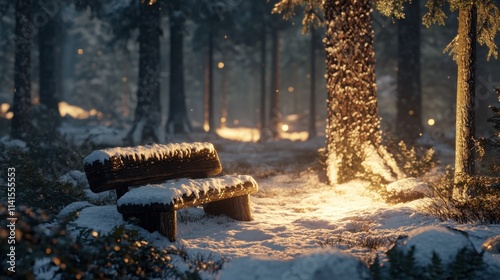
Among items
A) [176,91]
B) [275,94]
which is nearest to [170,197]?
[176,91]

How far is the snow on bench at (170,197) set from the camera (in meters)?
6.98

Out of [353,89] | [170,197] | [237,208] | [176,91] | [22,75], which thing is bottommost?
[237,208]

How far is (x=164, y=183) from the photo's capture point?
7.81 m

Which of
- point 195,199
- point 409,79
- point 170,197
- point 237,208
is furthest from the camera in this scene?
point 409,79

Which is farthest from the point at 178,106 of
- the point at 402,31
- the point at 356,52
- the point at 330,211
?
the point at 330,211

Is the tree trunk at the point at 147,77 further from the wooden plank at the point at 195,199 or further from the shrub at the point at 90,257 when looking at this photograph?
the shrub at the point at 90,257

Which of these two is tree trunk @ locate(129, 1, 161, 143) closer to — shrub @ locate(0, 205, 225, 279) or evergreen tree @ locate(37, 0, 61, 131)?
evergreen tree @ locate(37, 0, 61, 131)

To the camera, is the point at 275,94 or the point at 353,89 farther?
the point at 275,94

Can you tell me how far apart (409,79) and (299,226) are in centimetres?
1299

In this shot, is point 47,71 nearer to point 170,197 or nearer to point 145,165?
point 145,165

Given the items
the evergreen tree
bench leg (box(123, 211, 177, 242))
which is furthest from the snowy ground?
the evergreen tree

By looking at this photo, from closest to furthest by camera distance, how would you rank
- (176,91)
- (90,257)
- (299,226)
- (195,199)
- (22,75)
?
(90,257) → (195,199) → (299,226) → (22,75) → (176,91)

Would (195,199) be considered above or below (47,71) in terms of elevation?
below

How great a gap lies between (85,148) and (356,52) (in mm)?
8322
